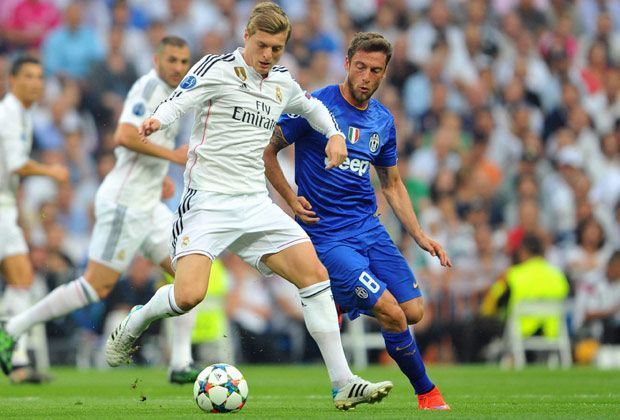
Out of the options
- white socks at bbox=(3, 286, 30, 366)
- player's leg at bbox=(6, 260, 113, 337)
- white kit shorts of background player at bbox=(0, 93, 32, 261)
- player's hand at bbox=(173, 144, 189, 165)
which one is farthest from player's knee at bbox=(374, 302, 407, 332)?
white socks at bbox=(3, 286, 30, 366)

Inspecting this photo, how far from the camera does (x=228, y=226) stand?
8656 mm

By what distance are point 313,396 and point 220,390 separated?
8.10ft

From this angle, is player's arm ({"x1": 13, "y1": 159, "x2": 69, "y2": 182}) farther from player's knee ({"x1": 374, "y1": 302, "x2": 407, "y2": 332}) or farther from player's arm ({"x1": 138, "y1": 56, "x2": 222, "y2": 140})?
player's knee ({"x1": 374, "y1": 302, "x2": 407, "y2": 332})

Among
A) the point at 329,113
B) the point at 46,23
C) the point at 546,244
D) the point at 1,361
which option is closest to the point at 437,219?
the point at 546,244

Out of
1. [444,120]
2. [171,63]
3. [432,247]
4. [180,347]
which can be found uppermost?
[444,120]

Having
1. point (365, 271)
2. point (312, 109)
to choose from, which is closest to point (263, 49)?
point (312, 109)

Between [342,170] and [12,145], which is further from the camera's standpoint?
[12,145]

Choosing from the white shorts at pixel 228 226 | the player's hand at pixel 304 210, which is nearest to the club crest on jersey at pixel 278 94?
the white shorts at pixel 228 226

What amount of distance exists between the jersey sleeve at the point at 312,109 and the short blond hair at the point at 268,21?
0.53 meters

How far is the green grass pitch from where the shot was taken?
841 centimetres

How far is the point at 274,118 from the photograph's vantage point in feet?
29.0

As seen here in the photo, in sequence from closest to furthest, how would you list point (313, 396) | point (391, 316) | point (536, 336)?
1. point (391, 316)
2. point (313, 396)
3. point (536, 336)

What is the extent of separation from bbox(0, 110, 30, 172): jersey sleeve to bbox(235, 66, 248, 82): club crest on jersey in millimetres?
4101

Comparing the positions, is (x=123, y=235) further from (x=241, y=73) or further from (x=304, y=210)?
(x=241, y=73)
